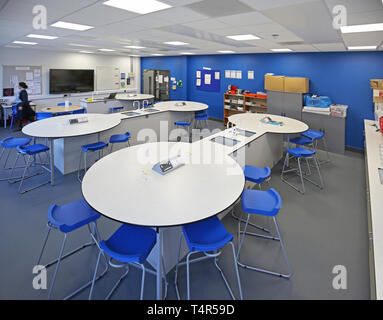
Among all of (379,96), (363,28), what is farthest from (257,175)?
(379,96)

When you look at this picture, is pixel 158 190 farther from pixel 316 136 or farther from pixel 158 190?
pixel 316 136

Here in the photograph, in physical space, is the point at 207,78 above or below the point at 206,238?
above

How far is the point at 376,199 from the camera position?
7.79 feet

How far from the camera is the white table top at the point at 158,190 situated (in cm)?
172

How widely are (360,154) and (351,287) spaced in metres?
4.61

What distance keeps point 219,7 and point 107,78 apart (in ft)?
30.1

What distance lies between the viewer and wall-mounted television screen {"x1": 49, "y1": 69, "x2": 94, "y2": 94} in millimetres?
8742

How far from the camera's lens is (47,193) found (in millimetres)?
3764

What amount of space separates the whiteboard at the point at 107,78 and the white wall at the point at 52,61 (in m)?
0.18

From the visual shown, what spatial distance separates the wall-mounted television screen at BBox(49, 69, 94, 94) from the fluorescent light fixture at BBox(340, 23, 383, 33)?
906 cm

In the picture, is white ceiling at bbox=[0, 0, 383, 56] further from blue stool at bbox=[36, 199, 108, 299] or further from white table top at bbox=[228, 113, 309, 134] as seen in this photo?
blue stool at bbox=[36, 199, 108, 299]

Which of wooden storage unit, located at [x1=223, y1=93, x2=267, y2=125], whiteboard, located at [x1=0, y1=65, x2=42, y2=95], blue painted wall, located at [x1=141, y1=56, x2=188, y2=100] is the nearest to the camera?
wooden storage unit, located at [x1=223, y1=93, x2=267, y2=125]

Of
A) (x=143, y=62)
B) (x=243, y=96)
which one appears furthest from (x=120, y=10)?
(x=143, y=62)

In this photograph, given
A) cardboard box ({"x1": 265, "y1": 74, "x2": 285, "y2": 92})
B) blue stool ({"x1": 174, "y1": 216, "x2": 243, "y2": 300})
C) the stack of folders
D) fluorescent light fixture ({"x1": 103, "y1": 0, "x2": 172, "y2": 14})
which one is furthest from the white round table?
the stack of folders
